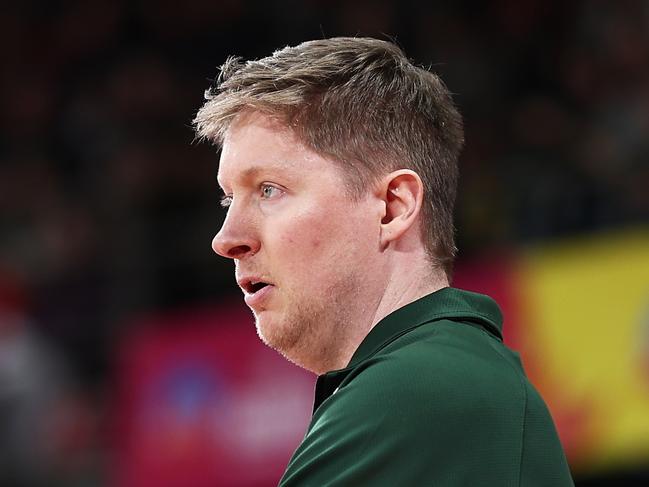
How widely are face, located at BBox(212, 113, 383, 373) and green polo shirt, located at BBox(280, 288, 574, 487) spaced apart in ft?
0.62

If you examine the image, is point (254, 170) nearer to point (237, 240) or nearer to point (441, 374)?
point (237, 240)

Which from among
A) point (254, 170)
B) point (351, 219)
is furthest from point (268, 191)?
point (351, 219)

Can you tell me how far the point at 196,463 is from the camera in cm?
733

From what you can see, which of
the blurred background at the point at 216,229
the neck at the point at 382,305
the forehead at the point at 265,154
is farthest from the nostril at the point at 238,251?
the blurred background at the point at 216,229

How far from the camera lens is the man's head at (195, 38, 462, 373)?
2.07 m

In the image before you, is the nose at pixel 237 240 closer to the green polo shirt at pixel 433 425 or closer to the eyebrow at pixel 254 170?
the eyebrow at pixel 254 170

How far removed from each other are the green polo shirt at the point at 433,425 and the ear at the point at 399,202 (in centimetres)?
24

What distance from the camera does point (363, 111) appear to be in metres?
2.12

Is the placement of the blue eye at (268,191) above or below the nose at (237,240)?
above

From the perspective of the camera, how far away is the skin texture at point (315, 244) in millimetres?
2061

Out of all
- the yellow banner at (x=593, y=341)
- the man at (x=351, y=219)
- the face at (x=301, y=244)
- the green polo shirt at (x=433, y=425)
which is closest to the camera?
the green polo shirt at (x=433, y=425)

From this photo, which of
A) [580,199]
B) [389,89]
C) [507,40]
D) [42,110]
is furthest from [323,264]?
[42,110]

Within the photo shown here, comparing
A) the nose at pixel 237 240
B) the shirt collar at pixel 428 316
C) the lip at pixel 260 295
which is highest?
the nose at pixel 237 240

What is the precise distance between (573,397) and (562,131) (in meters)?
1.93
